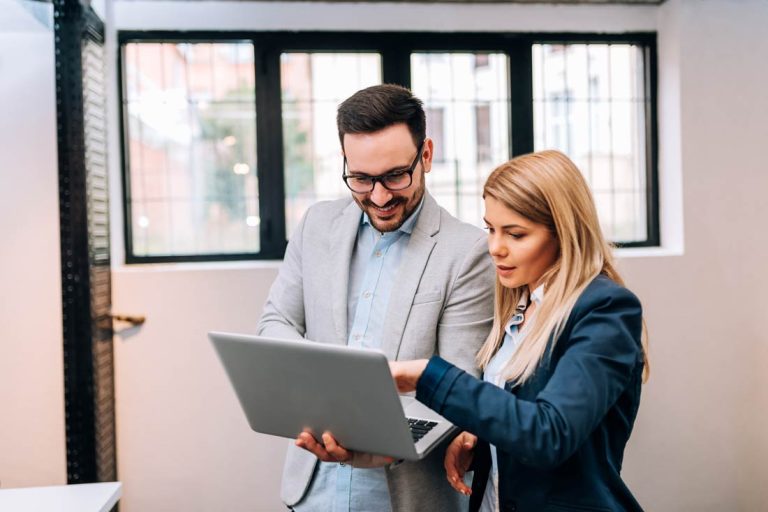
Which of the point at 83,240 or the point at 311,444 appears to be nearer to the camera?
the point at 311,444

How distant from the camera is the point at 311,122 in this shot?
9.65 ft

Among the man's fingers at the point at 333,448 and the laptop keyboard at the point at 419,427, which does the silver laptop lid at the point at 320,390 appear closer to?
the man's fingers at the point at 333,448

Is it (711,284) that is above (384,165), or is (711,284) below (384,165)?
Result: below

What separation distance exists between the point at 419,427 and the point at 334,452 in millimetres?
170

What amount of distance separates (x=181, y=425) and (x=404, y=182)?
1.83 meters

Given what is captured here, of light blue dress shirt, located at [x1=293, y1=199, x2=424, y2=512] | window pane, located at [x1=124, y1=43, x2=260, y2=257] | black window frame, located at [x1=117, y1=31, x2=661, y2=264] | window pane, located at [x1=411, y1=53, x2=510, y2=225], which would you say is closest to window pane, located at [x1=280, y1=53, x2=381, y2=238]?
black window frame, located at [x1=117, y1=31, x2=661, y2=264]

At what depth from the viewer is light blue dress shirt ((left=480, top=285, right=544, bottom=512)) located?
48.3 inches

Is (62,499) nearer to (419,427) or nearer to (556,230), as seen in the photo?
(419,427)

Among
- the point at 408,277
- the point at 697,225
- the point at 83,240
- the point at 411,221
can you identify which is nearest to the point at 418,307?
the point at 408,277

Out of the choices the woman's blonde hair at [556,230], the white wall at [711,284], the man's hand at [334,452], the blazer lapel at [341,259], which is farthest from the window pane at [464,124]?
the man's hand at [334,452]

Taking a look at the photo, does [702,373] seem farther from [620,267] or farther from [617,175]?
[617,175]

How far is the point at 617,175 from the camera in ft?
10.3

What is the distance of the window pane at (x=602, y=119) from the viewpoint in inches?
120

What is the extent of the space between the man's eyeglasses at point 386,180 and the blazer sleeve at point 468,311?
0.20 m
